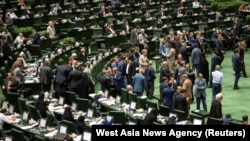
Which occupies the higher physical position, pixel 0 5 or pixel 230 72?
pixel 0 5

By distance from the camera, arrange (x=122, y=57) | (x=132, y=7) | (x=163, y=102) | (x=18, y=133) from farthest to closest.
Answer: (x=132, y=7) → (x=122, y=57) → (x=163, y=102) → (x=18, y=133)

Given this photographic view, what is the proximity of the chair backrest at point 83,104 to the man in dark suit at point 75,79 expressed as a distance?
2.54 m

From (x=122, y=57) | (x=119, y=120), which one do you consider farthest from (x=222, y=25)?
(x=119, y=120)

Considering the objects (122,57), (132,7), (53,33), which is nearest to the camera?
(122,57)

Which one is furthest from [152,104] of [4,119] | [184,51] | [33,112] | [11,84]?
[184,51]

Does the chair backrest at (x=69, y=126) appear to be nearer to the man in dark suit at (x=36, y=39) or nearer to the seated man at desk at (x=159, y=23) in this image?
the man in dark suit at (x=36, y=39)

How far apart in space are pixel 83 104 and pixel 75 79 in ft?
9.86

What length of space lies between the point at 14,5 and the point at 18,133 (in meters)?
22.1

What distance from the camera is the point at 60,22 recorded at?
124 feet

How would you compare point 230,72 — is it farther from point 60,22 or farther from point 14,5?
point 14,5

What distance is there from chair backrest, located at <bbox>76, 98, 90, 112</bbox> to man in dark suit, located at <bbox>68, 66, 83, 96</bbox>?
2541 millimetres

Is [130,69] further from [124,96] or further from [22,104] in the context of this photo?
[22,104]

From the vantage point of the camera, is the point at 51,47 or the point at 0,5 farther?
the point at 0,5

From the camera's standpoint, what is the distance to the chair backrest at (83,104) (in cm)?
2252
